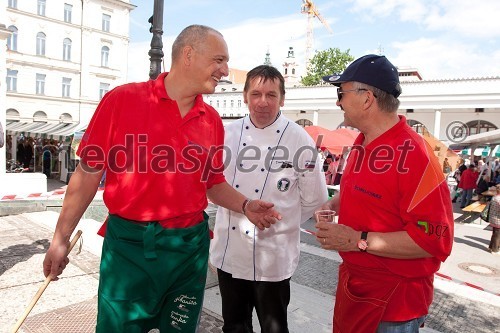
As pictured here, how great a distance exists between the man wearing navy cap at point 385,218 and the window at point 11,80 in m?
44.1

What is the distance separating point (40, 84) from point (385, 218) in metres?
45.6

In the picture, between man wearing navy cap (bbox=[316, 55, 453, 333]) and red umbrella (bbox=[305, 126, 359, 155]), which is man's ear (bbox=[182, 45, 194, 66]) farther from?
red umbrella (bbox=[305, 126, 359, 155])

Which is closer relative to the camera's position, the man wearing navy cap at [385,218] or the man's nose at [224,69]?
the man wearing navy cap at [385,218]

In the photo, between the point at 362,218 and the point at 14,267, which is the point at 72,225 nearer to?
the point at 362,218

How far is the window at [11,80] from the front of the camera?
37875 millimetres

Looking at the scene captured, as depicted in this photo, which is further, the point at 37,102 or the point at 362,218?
the point at 37,102

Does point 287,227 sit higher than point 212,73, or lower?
lower

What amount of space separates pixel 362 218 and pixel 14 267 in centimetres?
495

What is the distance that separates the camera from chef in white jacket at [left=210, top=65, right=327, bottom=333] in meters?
2.77

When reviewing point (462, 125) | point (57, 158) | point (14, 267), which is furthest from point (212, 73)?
point (462, 125)

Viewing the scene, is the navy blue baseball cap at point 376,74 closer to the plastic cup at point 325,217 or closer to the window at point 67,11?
the plastic cup at point 325,217

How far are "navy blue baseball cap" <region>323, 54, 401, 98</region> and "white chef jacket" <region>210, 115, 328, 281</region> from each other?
85 centimetres

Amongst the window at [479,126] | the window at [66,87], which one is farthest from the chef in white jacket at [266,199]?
the window at [66,87]

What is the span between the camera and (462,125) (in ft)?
124
